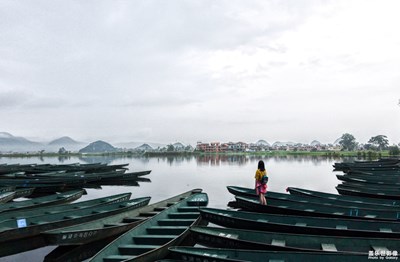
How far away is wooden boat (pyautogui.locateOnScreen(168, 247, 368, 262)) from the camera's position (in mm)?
7750

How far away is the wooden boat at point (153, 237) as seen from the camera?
8844mm

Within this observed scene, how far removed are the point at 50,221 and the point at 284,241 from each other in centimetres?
993

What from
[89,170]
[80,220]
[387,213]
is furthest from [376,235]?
[89,170]

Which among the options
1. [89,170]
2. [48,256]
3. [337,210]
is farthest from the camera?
[89,170]

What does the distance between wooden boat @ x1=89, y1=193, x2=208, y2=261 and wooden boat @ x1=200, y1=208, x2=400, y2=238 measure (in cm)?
128

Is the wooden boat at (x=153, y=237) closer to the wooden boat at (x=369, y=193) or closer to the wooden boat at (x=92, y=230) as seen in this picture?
the wooden boat at (x=92, y=230)

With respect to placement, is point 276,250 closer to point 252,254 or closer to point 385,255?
point 252,254

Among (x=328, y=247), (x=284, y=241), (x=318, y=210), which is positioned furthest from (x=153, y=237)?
(x=318, y=210)

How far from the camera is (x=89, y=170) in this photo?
149 feet

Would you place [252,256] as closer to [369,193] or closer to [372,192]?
[369,193]

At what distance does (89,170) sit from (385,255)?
1713 inches

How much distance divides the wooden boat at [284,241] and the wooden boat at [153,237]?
1106 mm

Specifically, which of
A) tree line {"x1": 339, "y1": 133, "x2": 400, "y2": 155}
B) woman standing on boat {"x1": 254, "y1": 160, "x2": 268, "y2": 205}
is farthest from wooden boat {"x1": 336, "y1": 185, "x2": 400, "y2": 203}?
tree line {"x1": 339, "y1": 133, "x2": 400, "y2": 155}

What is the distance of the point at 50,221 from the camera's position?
525 inches
